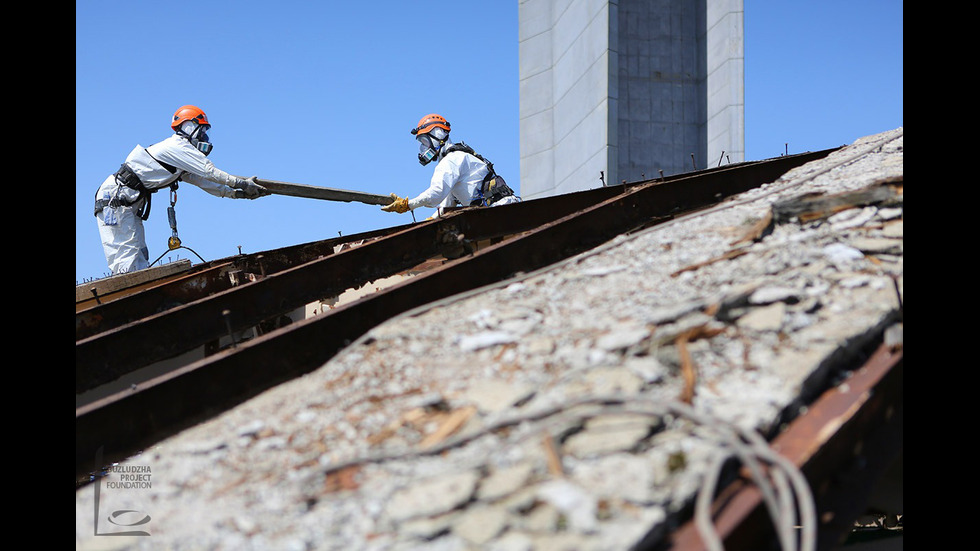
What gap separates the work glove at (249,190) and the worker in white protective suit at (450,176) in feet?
4.41

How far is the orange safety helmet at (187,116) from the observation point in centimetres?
895

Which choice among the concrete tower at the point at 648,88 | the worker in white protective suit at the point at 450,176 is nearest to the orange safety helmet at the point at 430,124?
the worker in white protective suit at the point at 450,176

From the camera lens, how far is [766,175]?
5949 millimetres

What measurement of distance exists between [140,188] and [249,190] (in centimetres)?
125

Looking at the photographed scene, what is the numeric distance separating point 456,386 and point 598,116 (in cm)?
1406

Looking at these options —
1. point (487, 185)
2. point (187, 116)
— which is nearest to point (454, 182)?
point (487, 185)

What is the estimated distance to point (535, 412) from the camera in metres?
2.64

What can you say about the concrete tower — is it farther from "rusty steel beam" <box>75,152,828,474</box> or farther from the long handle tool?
"rusty steel beam" <box>75,152,828,474</box>

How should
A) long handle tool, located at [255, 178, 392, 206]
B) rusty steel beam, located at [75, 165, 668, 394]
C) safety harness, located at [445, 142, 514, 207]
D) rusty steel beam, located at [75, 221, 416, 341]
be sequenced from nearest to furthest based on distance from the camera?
rusty steel beam, located at [75, 165, 668, 394] → rusty steel beam, located at [75, 221, 416, 341] → long handle tool, located at [255, 178, 392, 206] → safety harness, located at [445, 142, 514, 207]

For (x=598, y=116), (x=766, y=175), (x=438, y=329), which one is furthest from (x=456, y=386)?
(x=598, y=116)

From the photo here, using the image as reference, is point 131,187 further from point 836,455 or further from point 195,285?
point 836,455

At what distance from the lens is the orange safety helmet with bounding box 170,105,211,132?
8.95m

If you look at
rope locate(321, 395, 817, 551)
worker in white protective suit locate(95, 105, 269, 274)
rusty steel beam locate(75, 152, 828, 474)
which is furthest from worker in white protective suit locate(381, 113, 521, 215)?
rope locate(321, 395, 817, 551)

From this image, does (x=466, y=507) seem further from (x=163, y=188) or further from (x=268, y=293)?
(x=163, y=188)
